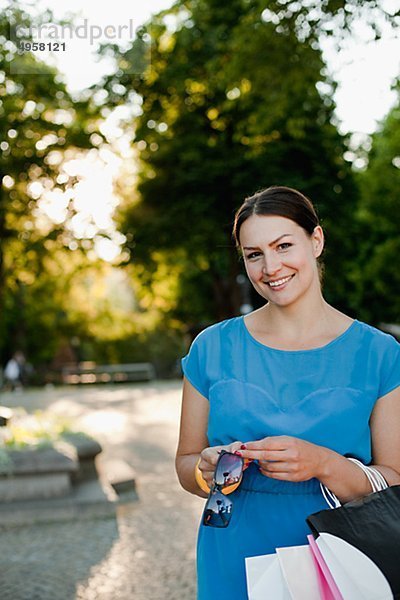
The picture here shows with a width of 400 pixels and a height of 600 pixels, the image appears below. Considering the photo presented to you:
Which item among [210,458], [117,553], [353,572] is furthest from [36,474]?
→ [353,572]

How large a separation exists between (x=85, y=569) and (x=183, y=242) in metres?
15.6

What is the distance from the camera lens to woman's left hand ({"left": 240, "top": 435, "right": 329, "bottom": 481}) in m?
1.95

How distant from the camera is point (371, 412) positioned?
2148 millimetres

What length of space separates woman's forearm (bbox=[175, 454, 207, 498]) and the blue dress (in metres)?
0.10

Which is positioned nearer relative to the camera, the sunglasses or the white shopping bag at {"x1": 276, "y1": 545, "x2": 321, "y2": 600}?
the white shopping bag at {"x1": 276, "y1": 545, "x2": 321, "y2": 600}

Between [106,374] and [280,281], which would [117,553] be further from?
[106,374]

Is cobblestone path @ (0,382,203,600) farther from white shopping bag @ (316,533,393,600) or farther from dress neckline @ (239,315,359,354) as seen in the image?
white shopping bag @ (316,533,393,600)

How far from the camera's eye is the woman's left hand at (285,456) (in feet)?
6.38

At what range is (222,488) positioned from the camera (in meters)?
1.95

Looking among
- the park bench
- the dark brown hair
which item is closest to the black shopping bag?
the dark brown hair

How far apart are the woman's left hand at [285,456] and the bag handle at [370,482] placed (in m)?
0.15

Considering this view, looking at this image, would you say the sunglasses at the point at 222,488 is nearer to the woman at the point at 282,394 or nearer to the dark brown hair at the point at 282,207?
the woman at the point at 282,394

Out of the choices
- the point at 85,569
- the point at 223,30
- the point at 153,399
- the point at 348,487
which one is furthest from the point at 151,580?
the point at 153,399

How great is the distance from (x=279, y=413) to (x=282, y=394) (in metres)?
0.05
